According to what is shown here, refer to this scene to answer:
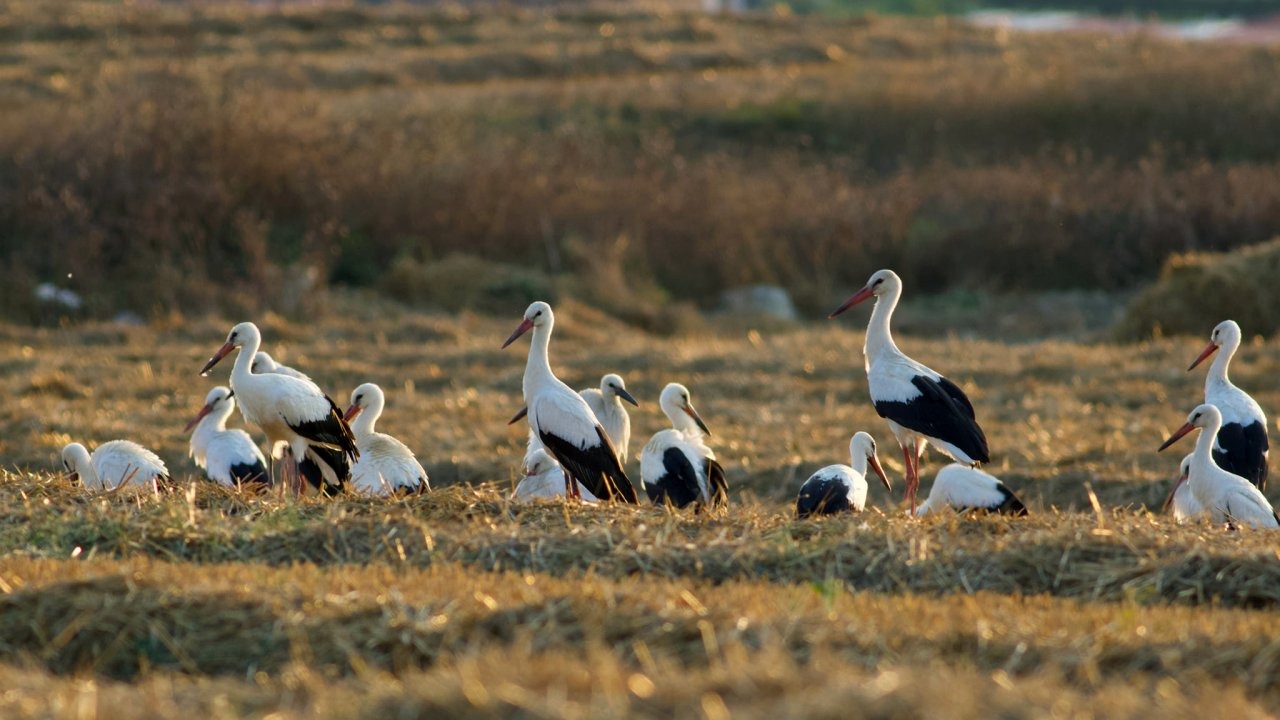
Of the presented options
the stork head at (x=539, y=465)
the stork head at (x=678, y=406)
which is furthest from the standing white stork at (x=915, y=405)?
the stork head at (x=539, y=465)

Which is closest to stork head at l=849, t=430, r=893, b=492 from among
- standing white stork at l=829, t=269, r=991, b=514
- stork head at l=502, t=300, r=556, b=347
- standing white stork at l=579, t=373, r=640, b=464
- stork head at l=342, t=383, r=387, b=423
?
standing white stork at l=829, t=269, r=991, b=514

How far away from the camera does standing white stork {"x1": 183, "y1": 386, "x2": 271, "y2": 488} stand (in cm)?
811

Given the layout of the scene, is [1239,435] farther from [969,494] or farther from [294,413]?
[294,413]

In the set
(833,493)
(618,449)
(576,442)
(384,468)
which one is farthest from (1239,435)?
(384,468)

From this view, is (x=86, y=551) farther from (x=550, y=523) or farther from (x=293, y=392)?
(x=293, y=392)

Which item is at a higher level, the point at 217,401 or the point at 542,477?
the point at 217,401

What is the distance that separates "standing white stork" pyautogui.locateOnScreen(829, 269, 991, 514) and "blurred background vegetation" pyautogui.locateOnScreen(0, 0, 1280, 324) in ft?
26.5

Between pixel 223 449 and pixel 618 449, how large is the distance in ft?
6.73

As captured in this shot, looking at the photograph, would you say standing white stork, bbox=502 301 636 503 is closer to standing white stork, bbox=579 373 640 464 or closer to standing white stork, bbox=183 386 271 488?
standing white stork, bbox=579 373 640 464

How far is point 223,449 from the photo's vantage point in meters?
8.24

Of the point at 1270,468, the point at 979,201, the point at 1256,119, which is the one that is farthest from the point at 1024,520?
the point at 1256,119

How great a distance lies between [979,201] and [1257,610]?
46.5 feet

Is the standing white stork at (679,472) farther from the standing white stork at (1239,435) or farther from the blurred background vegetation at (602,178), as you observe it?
the blurred background vegetation at (602,178)

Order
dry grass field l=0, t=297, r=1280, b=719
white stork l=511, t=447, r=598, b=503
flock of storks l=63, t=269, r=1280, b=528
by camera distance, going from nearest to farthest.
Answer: dry grass field l=0, t=297, r=1280, b=719, flock of storks l=63, t=269, r=1280, b=528, white stork l=511, t=447, r=598, b=503
